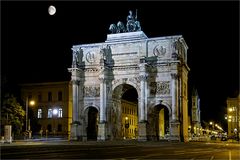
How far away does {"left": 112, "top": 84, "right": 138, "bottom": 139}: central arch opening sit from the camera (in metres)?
58.7

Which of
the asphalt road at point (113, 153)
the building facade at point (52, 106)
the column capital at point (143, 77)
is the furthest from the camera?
the building facade at point (52, 106)

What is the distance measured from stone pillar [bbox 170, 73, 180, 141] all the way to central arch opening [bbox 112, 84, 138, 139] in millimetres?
7597

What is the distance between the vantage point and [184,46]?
59188 mm

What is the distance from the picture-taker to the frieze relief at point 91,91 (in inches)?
2297

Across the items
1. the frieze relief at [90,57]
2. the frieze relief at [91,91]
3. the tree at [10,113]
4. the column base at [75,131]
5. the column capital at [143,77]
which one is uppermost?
the frieze relief at [90,57]

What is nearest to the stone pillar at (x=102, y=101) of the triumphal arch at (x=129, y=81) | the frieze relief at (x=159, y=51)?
the triumphal arch at (x=129, y=81)

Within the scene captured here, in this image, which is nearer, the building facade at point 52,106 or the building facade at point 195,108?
the building facade at point 52,106

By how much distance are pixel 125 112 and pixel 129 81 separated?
4065cm

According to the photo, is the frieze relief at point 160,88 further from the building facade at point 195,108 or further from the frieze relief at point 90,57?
the building facade at point 195,108

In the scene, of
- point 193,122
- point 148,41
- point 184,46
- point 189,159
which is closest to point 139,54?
point 148,41

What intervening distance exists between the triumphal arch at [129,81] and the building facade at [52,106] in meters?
18.4

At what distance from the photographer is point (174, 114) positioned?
2087 inches

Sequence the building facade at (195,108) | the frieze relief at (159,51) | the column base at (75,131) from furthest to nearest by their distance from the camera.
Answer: the building facade at (195,108) < the column base at (75,131) < the frieze relief at (159,51)

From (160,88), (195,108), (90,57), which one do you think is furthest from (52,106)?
(195,108)
